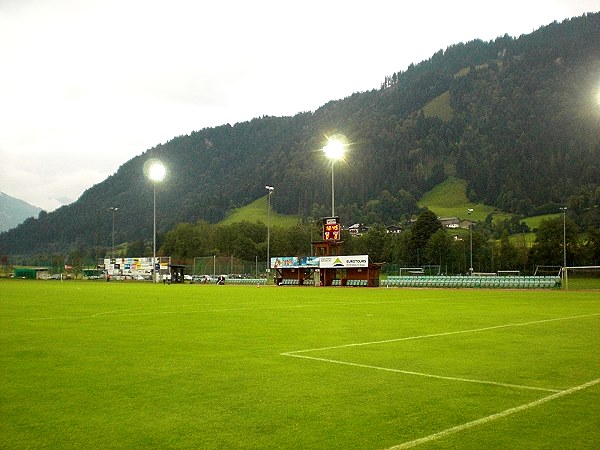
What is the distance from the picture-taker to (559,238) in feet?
292

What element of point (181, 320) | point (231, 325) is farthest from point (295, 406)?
point (181, 320)

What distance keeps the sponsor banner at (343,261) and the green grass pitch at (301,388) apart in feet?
148

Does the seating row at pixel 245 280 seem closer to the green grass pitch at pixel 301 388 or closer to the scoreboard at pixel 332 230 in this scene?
the scoreboard at pixel 332 230

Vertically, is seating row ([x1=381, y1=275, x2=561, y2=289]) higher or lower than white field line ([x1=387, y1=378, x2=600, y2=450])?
lower

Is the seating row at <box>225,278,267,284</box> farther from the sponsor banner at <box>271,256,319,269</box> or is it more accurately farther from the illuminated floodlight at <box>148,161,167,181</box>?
the illuminated floodlight at <box>148,161,167,181</box>

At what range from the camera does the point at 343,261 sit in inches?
2477

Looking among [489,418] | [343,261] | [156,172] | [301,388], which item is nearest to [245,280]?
[343,261]

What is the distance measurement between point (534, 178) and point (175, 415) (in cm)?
19389

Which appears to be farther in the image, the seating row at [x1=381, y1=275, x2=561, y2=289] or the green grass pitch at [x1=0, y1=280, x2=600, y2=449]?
the seating row at [x1=381, y1=275, x2=561, y2=289]

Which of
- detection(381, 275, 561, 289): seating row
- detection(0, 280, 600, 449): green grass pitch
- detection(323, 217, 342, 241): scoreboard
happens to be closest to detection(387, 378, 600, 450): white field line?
detection(0, 280, 600, 449): green grass pitch

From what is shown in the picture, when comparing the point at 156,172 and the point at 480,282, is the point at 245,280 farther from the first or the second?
the point at 480,282

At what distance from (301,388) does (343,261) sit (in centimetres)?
5467

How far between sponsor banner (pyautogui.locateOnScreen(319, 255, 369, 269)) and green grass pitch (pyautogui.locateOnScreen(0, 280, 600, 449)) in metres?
45.2

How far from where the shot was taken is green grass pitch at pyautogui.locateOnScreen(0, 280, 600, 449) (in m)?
6.14
